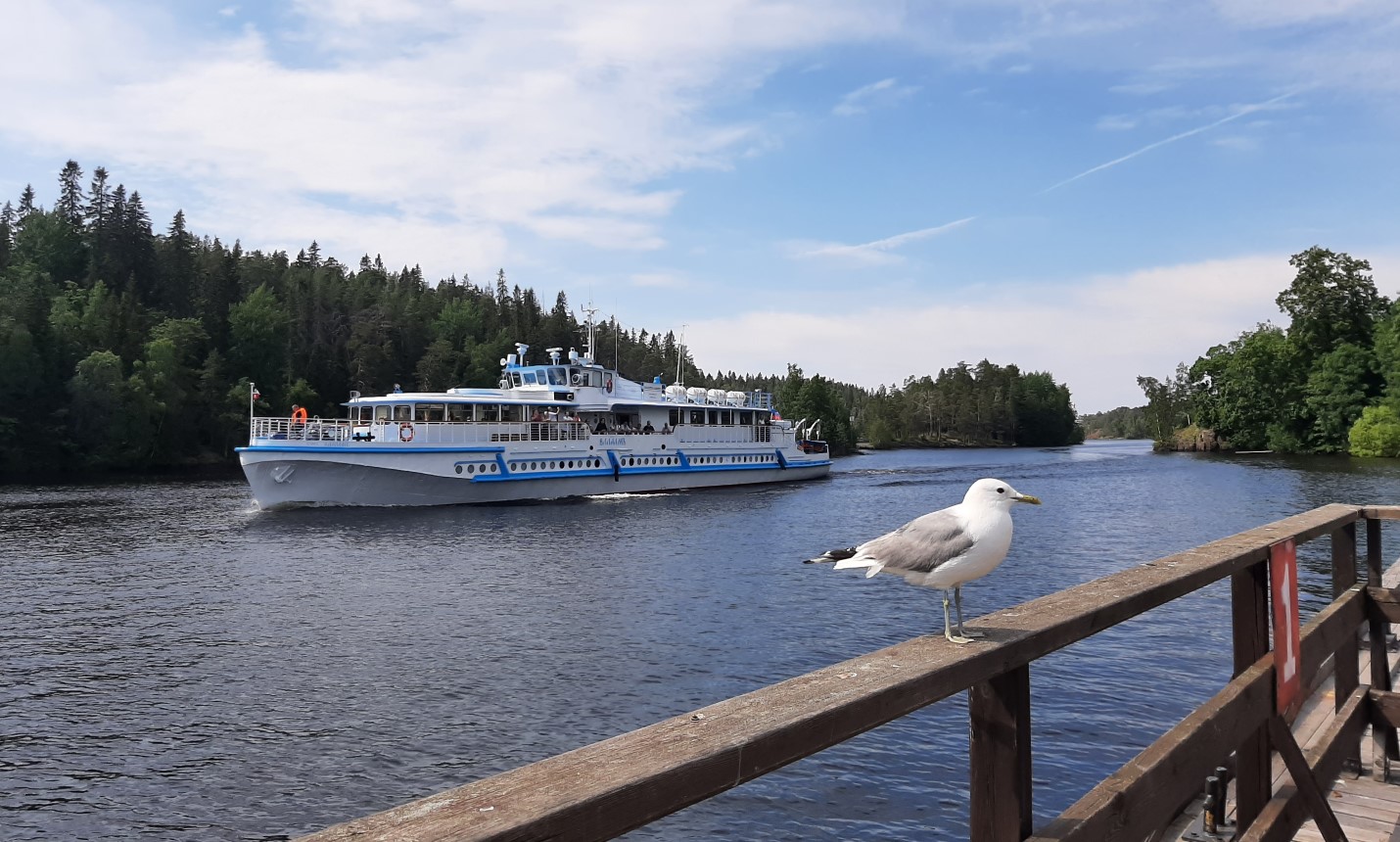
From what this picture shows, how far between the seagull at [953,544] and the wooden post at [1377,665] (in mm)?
3646

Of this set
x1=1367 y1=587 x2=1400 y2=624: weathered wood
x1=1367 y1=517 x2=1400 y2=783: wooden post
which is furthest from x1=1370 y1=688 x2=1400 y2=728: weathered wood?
x1=1367 y1=587 x2=1400 y2=624: weathered wood

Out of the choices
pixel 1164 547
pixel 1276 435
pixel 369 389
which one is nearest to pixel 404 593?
pixel 1164 547

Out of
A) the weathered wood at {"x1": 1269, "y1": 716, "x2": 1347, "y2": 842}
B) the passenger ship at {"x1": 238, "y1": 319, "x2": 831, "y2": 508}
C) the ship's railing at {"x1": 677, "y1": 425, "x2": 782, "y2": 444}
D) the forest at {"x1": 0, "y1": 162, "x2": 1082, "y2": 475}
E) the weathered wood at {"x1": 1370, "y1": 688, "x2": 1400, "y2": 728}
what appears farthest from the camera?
the forest at {"x1": 0, "y1": 162, "x2": 1082, "y2": 475}

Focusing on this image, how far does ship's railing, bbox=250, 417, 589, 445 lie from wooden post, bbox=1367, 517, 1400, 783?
128 ft

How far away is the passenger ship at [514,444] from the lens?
39719 millimetres

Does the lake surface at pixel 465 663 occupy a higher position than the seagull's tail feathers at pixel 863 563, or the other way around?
the seagull's tail feathers at pixel 863 563

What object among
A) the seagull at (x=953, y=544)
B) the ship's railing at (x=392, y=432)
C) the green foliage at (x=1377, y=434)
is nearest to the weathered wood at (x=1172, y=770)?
the seagull at (x=953, y=544)

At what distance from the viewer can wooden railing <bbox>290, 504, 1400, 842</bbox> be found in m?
1.59

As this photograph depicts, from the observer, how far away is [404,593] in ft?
72.1

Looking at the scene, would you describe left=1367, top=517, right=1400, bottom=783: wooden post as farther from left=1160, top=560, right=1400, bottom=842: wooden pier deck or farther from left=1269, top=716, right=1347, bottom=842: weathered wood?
left=1269, top=716, right=1347, bottom=842: weathered wood

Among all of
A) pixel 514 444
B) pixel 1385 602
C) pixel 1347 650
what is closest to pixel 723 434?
pixel 514 444

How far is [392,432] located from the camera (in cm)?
4141

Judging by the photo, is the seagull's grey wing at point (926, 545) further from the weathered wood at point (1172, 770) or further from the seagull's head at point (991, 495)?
the weathered wood at point (1172, 770)

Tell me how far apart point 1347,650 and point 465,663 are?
43.3ft
